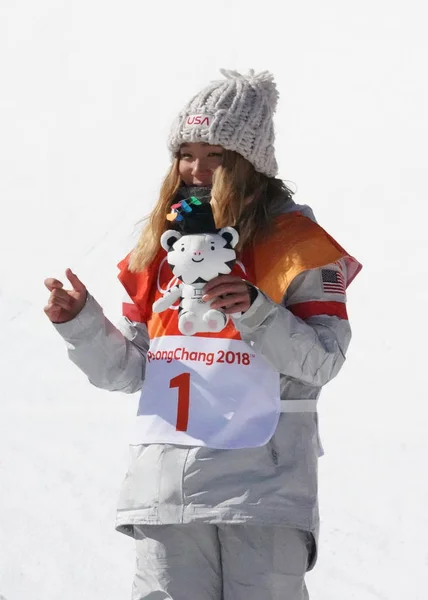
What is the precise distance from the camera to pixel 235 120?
2398mm

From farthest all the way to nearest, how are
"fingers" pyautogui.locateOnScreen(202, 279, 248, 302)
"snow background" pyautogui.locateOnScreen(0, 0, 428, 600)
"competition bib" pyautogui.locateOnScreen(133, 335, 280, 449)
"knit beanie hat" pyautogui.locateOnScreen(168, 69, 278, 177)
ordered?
"snow background" pyautogui.locateOnScreen(0, 0, 428, 600)
"knit beanie hat" pyautogui.locateOnScreen(168, 69, 278, 177)
"competition bib" pyautogui.locateOnScreen(133, 335, 280, 449)
"fingers" pyautogui.locateOnScreen(202, 279, 248, 302)

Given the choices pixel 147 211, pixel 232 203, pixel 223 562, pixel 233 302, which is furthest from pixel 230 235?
pixel 147 211

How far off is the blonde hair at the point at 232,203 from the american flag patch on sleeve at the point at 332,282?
0.18 metres

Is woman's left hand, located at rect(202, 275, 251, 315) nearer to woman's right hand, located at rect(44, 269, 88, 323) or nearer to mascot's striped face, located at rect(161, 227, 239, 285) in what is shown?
mascot's striped face, located at rect(161, 227, 239, 285)

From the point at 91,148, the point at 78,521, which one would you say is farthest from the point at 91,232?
the point at 78,521

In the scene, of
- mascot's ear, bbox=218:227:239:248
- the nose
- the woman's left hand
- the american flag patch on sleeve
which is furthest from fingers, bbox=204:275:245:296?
the nose

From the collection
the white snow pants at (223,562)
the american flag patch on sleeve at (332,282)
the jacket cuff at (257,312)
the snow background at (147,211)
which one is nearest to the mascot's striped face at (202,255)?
the jacket cuff at (257,312)

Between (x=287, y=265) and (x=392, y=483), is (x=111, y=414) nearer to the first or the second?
(x=392, y=483)

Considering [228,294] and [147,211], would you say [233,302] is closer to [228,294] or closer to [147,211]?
[228,294]

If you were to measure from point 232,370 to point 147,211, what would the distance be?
502cm

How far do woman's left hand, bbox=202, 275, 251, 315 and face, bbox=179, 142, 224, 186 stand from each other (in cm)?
35

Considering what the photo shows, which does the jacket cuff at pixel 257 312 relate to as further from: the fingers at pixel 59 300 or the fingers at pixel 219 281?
the fingers at pixel 59 300

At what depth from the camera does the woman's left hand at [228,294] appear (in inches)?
83.3

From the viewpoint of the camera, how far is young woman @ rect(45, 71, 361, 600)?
2.18 meters
